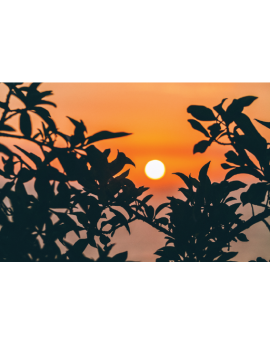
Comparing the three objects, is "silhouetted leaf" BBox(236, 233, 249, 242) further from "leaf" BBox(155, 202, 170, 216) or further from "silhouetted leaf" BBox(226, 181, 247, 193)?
"leaf" BBox(155, 202, 170, 216)

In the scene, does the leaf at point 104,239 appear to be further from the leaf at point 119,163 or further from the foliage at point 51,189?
the leaf at point 119,163

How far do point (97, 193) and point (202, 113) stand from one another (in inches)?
20.3

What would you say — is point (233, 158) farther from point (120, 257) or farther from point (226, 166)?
point (120, 257)

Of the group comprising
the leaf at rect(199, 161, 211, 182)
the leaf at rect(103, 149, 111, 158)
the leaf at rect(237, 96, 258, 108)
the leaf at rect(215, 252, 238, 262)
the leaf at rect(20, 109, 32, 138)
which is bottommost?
the leaf at rect(215, 252, 238, 262)

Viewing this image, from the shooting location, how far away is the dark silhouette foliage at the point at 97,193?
0.92 meters

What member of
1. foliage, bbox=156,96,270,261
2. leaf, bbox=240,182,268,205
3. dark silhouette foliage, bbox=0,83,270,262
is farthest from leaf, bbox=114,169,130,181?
leaf, bbox=240,182,268,205

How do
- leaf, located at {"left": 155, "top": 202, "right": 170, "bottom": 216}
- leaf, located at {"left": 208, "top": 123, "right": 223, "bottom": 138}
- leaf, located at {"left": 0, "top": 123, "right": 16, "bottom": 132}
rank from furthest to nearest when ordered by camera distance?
leaf, located at {"left": 155, "top": 202, "right": 170, "bottom": 216} < leaf, located at {"left": 208, "top": 123, "right": 223, "bottom": 138} < leaf, located at {"left": 0, "top": 123, "right": 16, "bottom": 132}

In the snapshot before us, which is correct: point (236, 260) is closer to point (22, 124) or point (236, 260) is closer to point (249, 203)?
point (249, 203)

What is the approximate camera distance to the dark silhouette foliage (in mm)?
924

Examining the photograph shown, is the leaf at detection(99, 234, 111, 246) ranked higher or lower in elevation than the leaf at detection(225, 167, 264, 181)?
lower

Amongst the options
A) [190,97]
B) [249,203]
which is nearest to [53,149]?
[190,97]

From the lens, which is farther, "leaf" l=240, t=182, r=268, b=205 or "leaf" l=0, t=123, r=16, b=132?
"leaf" l=240, t=182, r=268, b=205

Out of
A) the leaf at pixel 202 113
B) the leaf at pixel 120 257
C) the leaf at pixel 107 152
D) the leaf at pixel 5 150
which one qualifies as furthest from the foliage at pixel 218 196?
the leaf at pixel 5 150

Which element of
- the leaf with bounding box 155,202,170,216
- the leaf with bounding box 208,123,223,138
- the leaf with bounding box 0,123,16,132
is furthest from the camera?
the leaf with bounding box 155,202,170,216
